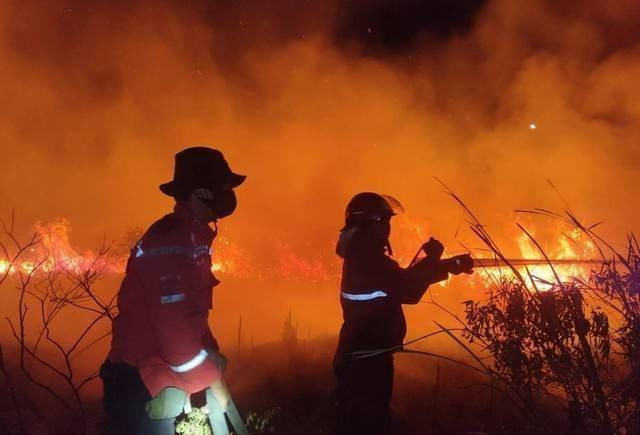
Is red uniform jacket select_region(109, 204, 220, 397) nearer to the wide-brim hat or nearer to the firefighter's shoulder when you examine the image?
the firefighter's shoulder

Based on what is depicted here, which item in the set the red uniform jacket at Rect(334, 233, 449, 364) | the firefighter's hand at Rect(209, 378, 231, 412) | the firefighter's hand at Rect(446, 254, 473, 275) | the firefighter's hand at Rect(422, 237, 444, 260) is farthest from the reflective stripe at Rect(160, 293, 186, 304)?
the firefighter's hand at Rect(446, 254, 473, 275)

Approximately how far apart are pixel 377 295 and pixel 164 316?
1.71m

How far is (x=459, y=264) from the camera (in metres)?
3.44

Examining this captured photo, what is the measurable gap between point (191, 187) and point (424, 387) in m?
13.8

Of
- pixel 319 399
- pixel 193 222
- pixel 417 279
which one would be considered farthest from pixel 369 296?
pixel 319 399

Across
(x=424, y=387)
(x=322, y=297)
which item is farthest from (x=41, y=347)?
(x=424, y=387)

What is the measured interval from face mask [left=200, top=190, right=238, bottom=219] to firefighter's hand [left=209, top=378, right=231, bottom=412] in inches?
40.3

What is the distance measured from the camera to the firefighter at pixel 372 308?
3146 millimetres

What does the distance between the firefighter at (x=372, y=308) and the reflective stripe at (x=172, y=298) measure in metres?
1.44

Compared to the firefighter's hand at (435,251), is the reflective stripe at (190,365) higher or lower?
lower

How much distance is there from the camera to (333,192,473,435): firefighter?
3.15 meters

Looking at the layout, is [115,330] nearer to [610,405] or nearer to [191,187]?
[191,187]

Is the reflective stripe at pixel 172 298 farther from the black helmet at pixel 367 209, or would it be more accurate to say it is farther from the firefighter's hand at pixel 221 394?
the black helmet at pixel 367 209

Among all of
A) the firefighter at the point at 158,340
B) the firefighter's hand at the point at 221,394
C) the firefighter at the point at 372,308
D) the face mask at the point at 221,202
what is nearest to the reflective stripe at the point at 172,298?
the firefighter at the point at 158,340
